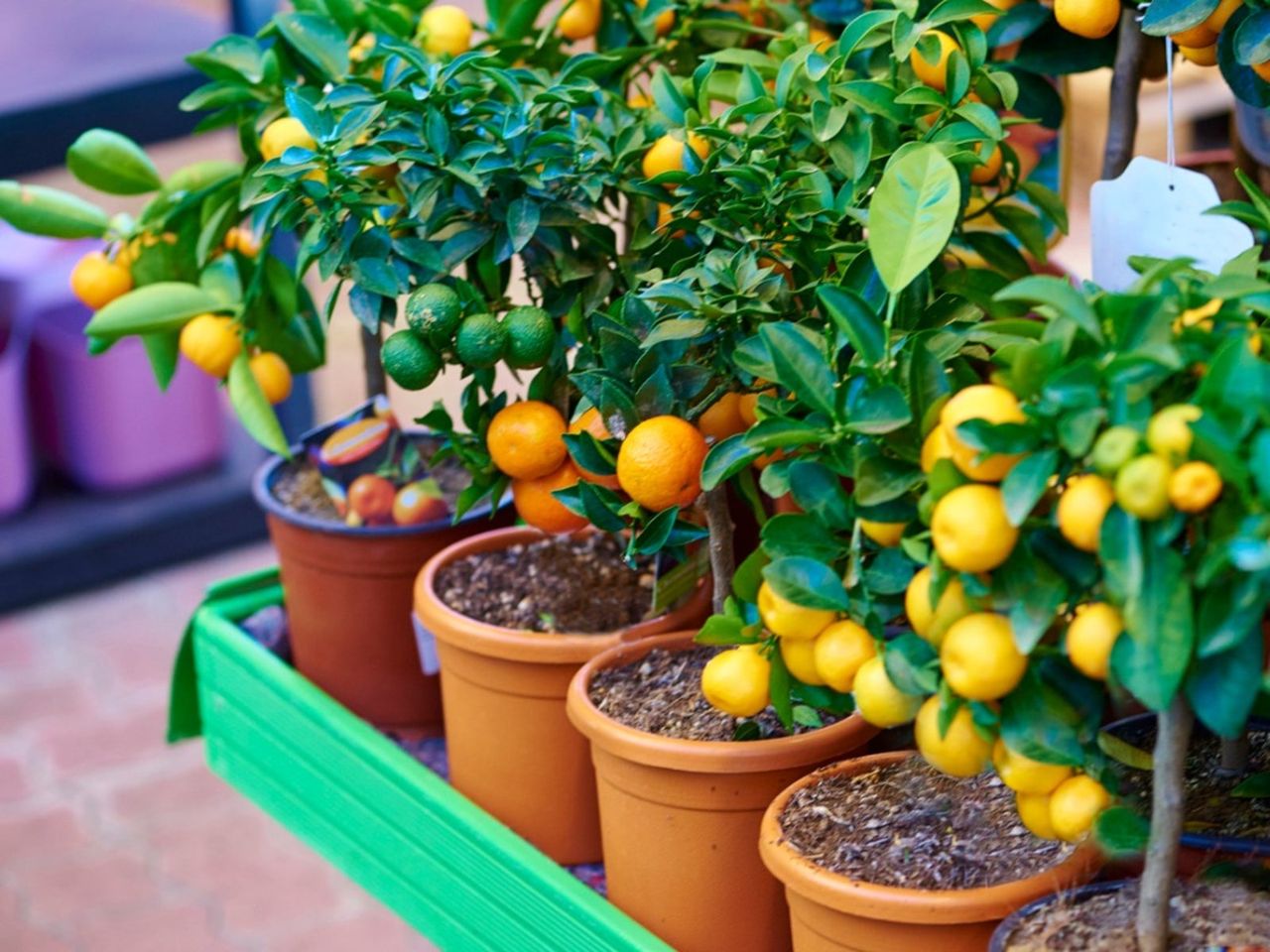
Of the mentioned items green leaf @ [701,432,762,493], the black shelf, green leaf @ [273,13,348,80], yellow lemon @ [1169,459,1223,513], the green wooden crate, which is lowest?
the black shelf

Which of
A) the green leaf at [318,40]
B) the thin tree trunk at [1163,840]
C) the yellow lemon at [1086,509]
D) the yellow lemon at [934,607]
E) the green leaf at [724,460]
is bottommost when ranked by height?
the thin tree trunk at [1163,840]

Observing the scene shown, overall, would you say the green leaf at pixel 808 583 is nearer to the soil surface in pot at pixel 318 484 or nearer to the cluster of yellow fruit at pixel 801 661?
the cluster of yellow fruit at pixel 801 661

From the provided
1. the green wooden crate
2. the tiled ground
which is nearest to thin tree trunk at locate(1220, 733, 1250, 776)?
the green wooden crate

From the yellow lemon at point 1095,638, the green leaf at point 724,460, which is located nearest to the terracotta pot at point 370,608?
the green leaf at point 724,460

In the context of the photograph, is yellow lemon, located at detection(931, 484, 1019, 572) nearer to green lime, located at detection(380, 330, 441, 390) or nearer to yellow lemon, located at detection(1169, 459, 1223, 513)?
yellow lemon, located at detection(1169, 459, 1223, 513)

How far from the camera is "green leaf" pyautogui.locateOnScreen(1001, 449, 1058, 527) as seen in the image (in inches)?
24.8

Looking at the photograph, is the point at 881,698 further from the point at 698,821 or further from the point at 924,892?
the point at 698,821

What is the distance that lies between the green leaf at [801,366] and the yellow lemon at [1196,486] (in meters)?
0.19

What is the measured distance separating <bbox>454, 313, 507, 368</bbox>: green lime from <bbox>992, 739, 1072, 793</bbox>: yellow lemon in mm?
381

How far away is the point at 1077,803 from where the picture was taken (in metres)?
0.72

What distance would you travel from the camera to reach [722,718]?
96 centimetres

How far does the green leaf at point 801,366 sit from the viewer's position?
762 millimetres

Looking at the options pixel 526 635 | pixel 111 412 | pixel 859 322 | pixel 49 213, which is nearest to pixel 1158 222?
pixel 859 322

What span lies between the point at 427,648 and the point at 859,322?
0.57 meters
